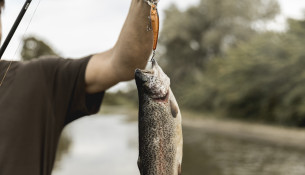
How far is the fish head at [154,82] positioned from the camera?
1.61m

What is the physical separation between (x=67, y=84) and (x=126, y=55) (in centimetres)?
38

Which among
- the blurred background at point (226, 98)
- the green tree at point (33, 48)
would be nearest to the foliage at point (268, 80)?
the blurred background at point (226, 98)

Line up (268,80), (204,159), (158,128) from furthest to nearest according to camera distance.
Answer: (268,80)
(204,159)
(158,128)

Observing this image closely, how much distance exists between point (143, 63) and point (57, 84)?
0.47m

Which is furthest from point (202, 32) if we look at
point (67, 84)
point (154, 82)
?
point (154, 82)

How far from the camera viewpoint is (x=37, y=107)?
204 cm

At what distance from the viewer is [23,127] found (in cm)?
197

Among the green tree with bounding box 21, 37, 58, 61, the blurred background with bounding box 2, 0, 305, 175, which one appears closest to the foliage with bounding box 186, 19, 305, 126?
the blurred background with bounding box 2, 0, 305, 175

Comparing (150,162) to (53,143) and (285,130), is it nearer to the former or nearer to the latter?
(53,143)

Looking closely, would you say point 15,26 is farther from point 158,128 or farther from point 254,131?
point 254,131

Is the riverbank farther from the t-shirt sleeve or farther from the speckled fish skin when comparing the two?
the speckled fish skin

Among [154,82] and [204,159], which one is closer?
[154,82]

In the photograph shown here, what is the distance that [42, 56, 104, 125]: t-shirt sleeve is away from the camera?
2.17 m

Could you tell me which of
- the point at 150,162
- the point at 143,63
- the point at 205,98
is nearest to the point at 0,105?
the point at 143,63
